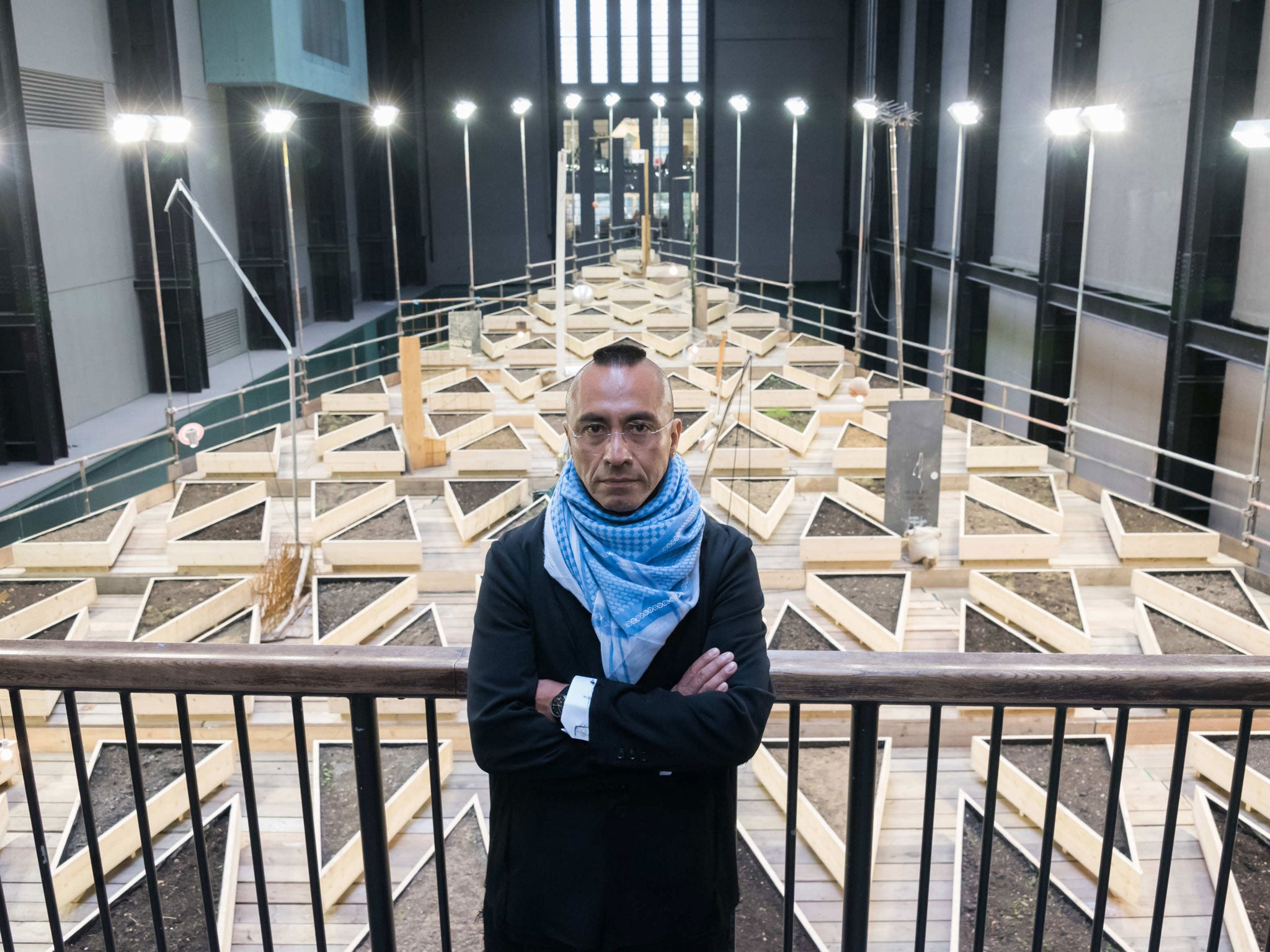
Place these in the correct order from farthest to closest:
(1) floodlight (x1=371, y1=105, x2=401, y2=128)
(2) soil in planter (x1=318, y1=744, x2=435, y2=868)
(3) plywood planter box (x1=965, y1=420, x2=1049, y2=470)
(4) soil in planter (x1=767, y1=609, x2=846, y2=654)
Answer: (1) floodlight (x1=371, y1=105, x2=401, y2=128), (3) plywood planter box (x1=965, y1=420, x2=1049, y2=470), (4) soil in planter (x1=767, y1=609, x2=846, y2=654), (2) soil in planter (x1=318, y1=744, x2=435, y2=868)

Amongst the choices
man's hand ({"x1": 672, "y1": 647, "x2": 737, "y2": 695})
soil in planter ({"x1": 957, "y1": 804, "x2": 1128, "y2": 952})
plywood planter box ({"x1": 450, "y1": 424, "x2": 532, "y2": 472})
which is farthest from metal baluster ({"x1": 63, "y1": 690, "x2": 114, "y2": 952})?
plywood planter box ({"x1": 450, "y1": 424, "x2": 532, "y2": 472})

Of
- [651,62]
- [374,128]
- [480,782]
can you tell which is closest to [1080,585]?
[480,782]

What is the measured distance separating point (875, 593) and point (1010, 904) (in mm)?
3407

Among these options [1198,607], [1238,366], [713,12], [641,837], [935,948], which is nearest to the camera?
[641,837]

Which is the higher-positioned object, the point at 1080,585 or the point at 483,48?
the point at 483,48

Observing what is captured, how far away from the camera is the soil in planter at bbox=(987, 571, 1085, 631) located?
24.8 feet

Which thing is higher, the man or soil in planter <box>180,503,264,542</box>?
the man

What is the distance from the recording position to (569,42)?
83.4 ft

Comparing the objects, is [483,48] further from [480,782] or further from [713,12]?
[480,782]

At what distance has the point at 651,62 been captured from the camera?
2547 cm

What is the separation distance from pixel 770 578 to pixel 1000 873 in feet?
12.4

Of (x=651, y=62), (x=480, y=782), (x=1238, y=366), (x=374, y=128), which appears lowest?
(x=480, y=782)

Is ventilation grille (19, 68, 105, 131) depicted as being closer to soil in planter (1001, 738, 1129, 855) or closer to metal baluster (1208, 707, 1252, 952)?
soil in planter (1001, 738, 1129, 855)

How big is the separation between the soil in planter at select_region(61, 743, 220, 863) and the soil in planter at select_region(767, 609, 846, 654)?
358 cm
